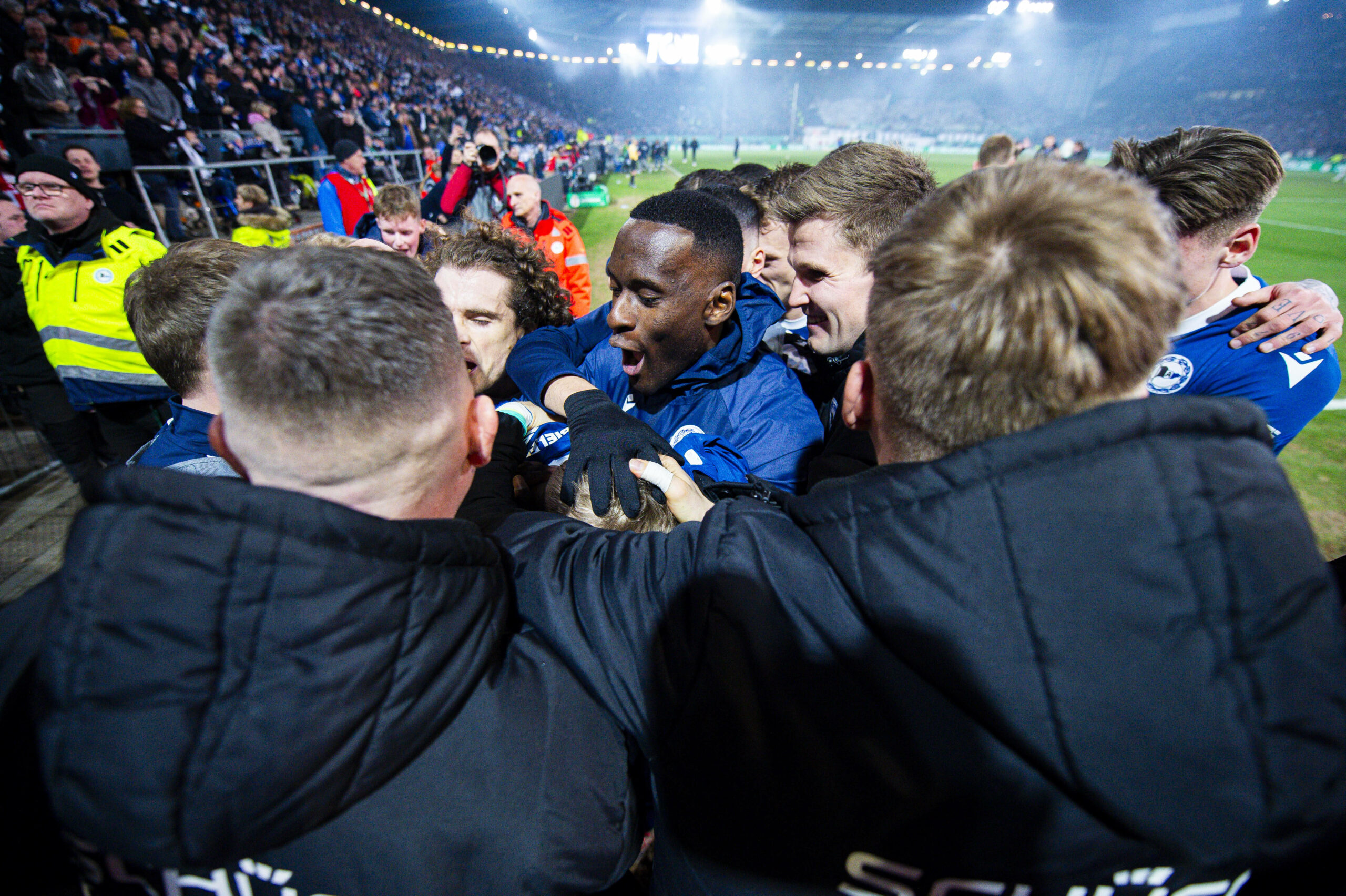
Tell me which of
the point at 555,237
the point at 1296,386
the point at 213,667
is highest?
the point at 213,667

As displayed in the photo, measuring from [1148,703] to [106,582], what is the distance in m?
1.28

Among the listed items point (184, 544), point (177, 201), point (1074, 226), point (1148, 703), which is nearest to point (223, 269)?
point (184, 544)

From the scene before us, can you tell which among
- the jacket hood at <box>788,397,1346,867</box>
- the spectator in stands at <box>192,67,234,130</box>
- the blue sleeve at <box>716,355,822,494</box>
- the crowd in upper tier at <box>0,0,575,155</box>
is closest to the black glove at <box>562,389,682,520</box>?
the blue sleeve at <box>716,355,822,494</box>

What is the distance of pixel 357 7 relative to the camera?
30.7 meters

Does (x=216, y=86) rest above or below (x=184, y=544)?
above

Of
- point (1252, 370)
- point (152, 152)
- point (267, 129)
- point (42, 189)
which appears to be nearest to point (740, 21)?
point (267, 129)

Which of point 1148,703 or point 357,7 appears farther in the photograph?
point 357,7

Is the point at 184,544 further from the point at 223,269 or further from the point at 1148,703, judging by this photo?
the point at 223,269

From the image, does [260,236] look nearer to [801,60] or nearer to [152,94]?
[152,94]

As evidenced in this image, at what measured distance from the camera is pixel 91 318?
138 inches

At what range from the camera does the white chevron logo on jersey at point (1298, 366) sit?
206cm

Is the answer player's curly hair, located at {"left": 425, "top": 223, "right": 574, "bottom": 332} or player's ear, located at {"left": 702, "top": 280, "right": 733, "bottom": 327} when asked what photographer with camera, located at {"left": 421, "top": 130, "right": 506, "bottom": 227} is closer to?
player's curly hair, located at {"left": 425, "top": 223, "right": 574, "bottom": 332}

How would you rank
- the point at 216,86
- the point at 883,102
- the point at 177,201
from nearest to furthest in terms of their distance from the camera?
the point at 177,201
the point at 216,86
the point at 883,102

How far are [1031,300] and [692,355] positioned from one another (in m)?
1.59
